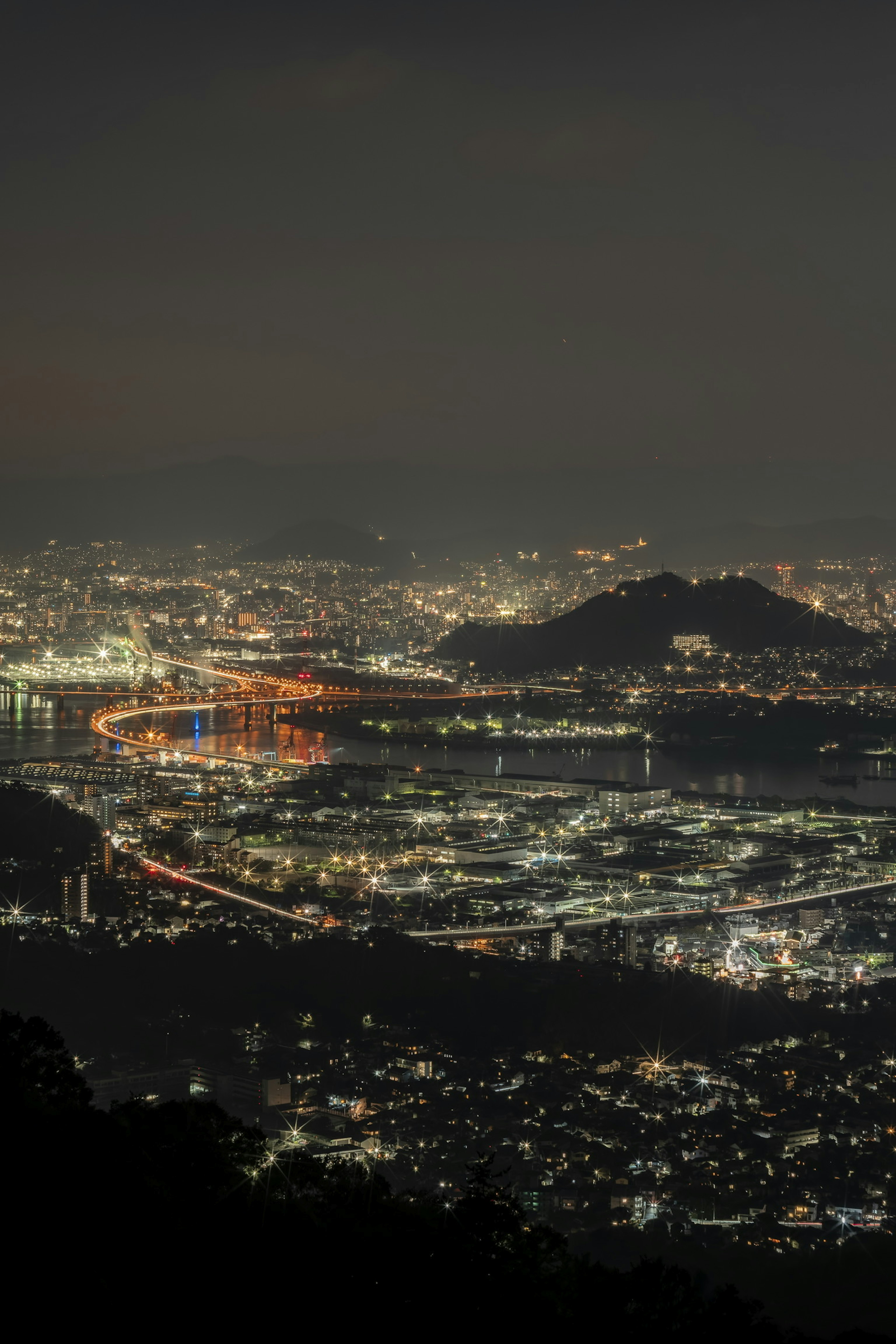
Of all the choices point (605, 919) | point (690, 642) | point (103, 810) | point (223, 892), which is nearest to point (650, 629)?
point (690, 642)

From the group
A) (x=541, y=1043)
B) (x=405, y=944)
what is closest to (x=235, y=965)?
(x=405, y=944)

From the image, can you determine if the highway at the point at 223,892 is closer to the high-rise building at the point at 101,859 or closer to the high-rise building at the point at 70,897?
the high-rise building at the point at 101,859

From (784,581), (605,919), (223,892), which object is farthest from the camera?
(784,581)

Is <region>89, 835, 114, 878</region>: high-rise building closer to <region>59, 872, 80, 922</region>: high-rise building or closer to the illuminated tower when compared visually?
<region>59, 872, 80, 922</region>: high-rise building

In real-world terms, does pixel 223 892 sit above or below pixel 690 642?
below

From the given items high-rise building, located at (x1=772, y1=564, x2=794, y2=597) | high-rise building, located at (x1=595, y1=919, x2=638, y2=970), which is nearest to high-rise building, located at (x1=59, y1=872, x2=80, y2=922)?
high-rise building, located at (x1=595, y1=919, x2=638, y2=970)

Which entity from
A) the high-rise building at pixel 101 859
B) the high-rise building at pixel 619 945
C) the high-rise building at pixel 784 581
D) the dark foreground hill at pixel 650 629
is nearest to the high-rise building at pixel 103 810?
the high-rise building at pixel 101 859

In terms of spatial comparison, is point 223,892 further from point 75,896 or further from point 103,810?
point 103,810
